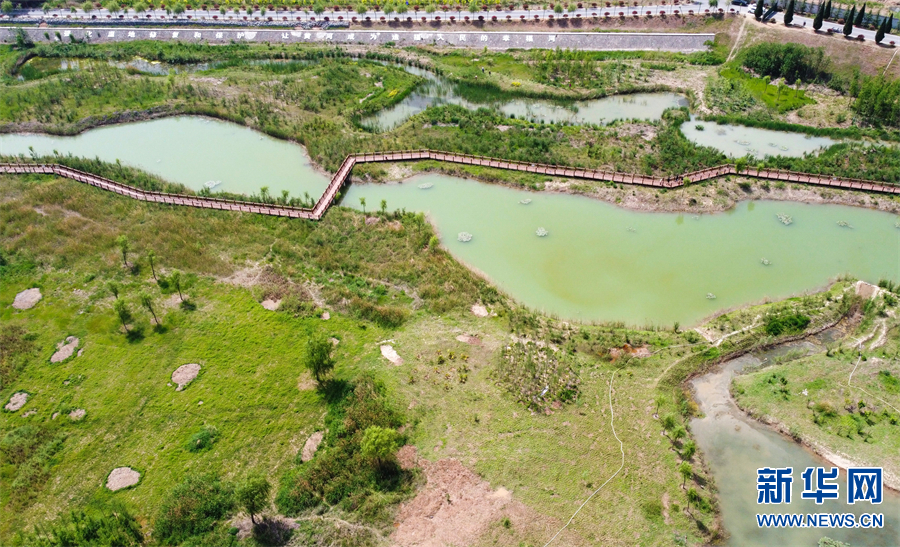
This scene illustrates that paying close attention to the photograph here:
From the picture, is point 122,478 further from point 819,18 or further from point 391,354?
point 819,18

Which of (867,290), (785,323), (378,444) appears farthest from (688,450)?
(867,290)

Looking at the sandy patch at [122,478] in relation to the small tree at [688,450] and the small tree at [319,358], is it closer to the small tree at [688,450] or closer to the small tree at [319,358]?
the small tree at [319,358]

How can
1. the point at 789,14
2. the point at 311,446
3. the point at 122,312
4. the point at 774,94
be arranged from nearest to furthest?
1. the point at 311,446
2. the point at 122,312
3. the point at 774,94
4. the point at 789,14

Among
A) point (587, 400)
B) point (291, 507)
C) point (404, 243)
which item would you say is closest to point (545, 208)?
point (404, 243)

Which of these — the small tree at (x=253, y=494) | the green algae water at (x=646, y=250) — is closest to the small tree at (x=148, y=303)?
the small tree at (x=253, y=494)

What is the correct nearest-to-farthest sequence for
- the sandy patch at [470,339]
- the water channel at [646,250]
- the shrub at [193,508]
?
the shrub at [193,508] < the water channel at [646,250] < the sandy patch at [470,339]
